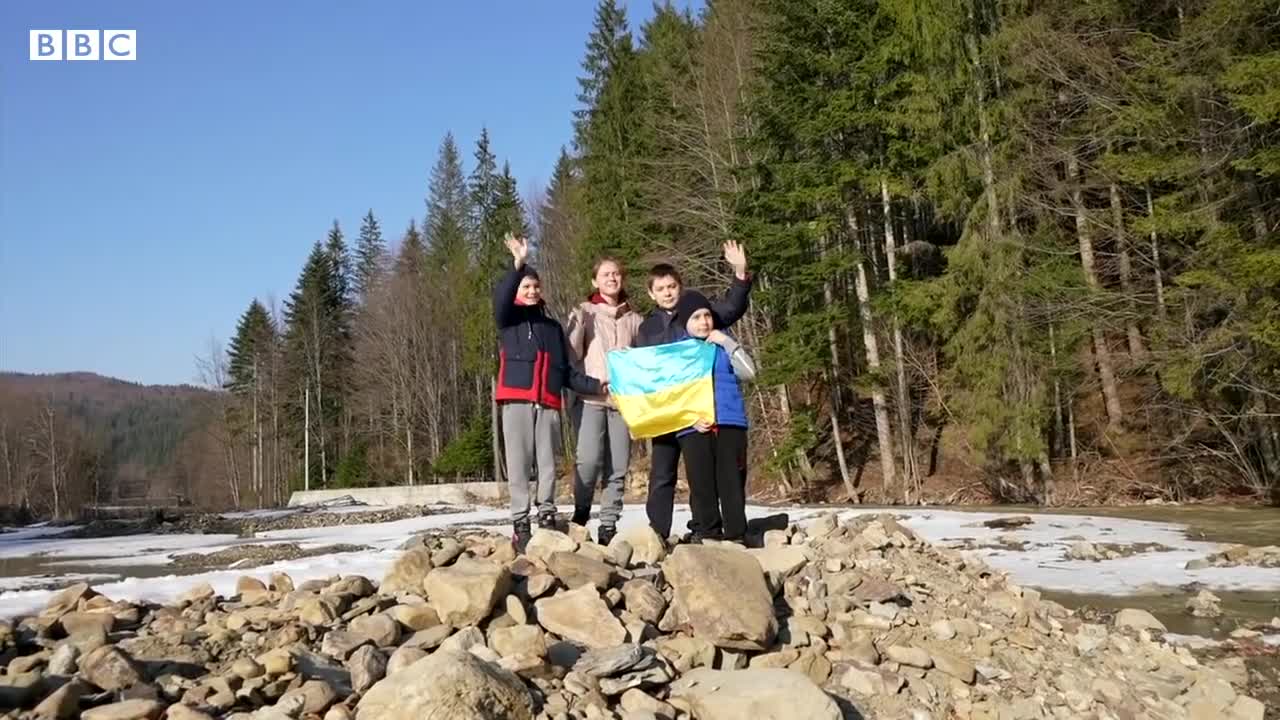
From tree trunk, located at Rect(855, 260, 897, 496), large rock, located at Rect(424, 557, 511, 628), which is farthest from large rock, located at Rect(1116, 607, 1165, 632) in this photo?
tree trunk, located at Rect(855, 260, 897, 496)

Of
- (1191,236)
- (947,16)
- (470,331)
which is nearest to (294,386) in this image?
(470,331)

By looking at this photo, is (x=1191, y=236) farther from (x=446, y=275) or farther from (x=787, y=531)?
(x=446, y=275)

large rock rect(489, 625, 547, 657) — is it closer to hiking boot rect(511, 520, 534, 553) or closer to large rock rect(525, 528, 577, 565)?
large rock rect(525, 528, 577, 565)

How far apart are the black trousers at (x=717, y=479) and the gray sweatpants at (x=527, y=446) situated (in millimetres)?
885

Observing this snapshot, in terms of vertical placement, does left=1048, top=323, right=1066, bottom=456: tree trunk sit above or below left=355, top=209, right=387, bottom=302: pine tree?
below

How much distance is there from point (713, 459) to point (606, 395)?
84 cm

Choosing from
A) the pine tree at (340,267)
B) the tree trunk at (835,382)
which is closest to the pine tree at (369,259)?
the pine tree at (340,267)

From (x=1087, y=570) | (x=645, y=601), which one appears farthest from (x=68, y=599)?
(x=1087, y=570)

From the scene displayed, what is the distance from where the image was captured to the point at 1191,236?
48.6 ft

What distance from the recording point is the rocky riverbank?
357 centimetres

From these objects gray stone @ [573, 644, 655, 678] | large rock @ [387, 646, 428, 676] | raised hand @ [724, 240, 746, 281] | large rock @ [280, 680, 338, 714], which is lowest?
gray stone @ [573, 644, 655, 678]

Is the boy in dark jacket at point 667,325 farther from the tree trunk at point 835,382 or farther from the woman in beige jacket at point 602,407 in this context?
the tree trunk at point 835,382

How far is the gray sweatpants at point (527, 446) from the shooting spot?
19.1 feet

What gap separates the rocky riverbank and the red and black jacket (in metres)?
0.92
